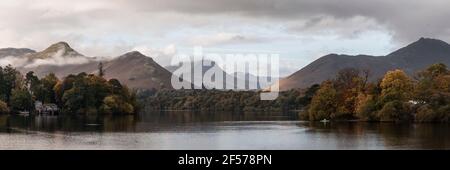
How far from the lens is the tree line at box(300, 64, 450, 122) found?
11175 cm

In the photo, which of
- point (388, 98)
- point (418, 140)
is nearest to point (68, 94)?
point (388, 98)

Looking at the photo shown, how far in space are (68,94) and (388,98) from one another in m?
91.2

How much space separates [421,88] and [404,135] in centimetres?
3972

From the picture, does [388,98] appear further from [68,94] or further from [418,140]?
[68,94]

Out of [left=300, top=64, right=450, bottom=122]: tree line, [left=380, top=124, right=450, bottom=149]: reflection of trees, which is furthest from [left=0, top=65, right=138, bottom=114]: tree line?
[left=380, top=124, right=450, bottom=149]: reflection of trees

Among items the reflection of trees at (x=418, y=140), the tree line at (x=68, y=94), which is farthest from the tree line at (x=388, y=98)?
the tree line at (x=68, y=94)

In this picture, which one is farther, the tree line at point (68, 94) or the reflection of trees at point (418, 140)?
the tree line at point (68, 94)

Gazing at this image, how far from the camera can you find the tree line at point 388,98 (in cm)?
11175

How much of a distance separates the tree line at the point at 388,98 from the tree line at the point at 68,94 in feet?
213

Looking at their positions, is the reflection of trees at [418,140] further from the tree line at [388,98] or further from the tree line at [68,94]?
the tree line at [68,94]

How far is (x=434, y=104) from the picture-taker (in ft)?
367
